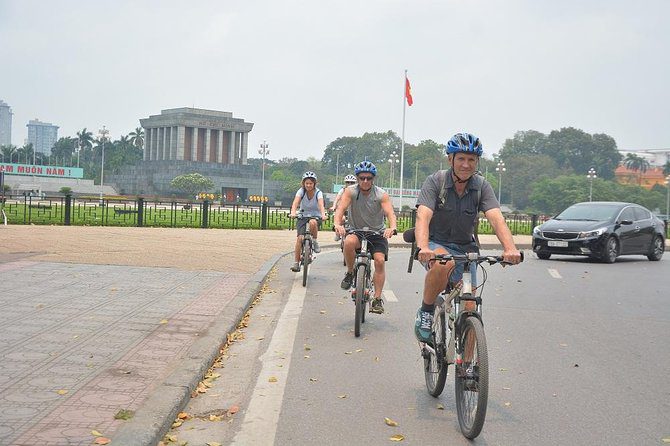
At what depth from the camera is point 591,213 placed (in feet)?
67.6

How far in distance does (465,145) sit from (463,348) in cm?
138

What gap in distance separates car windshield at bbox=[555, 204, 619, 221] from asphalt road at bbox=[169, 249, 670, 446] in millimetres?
8862

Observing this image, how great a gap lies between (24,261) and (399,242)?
48.2ft

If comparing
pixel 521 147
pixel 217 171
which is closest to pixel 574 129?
pixel 521 147

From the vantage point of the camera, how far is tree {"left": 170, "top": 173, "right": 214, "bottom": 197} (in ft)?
328

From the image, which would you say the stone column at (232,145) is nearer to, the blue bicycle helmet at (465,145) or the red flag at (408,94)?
the red flag at (408,94)

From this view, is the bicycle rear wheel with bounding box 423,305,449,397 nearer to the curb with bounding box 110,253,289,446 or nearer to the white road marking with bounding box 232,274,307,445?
the white road marking with bounding box 232,274,307,445

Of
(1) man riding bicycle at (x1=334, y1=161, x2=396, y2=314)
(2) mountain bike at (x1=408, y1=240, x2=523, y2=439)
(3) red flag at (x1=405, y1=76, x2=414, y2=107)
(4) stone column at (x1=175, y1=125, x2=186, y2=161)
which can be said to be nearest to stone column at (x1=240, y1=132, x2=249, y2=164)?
(4) stone column at (x1=175, y1=125, x2=186, y2=161)

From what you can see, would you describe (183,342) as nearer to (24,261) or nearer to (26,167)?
(24,261)

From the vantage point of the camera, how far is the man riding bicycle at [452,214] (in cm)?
549

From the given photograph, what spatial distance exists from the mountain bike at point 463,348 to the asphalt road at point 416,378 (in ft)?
0.57

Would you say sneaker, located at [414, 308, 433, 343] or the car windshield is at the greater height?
the car windshield

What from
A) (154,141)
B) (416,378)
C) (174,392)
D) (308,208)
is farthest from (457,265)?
(154,141)

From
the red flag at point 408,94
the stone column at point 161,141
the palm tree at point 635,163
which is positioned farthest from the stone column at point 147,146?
the red flag at point 408,94
